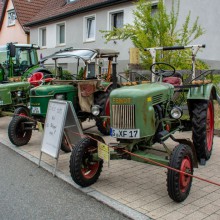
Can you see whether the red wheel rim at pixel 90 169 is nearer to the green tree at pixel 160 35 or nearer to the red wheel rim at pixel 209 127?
the red wheel rim at pixel 209 127

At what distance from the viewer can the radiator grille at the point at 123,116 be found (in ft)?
13.8

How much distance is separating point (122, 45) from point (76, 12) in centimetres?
398

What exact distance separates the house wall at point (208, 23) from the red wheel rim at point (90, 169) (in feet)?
32.6

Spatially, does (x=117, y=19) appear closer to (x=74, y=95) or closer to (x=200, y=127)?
(x=74, y=95)

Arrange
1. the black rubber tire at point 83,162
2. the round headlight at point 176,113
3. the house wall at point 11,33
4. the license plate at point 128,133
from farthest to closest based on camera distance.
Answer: the house wall at point 11,33 → the round headlight at point 176,113 → the black rubber tire at point 83,162 → the license plate at point 128,133

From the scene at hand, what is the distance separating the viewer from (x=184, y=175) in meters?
4.04

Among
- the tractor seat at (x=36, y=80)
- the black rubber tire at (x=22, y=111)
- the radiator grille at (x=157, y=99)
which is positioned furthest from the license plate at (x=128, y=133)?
the tractor seat at (x=36, y=80)

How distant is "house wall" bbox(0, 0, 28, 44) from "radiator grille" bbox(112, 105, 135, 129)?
21239 millimetres

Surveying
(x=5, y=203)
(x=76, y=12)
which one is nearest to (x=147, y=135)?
(x=5, y=203)

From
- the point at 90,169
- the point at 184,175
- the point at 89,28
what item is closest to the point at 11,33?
the point at 89,28

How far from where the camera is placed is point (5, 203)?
13.4 ft

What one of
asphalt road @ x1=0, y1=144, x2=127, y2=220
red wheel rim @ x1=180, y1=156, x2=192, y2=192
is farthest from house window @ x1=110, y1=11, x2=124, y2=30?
red wheel rim @ x1=180, y1=156, x2=192, y2=192

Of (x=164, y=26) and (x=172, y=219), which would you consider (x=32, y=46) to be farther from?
(x=172, y=219)

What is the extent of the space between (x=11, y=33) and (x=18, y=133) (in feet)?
66.2
